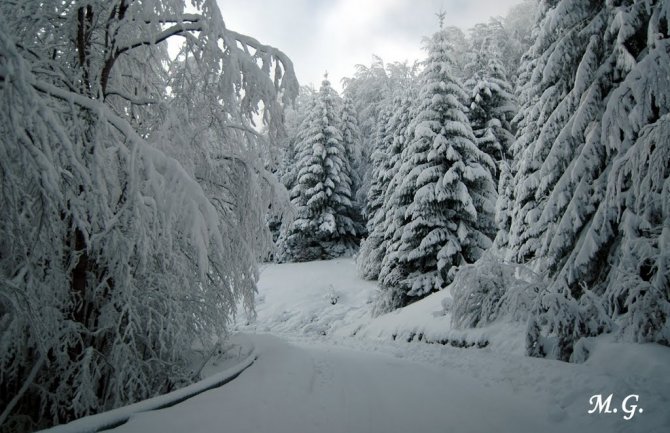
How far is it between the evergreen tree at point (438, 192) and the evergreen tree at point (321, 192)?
36.4 ft

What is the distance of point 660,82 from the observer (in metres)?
5.58

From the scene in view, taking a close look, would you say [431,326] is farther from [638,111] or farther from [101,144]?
[101,144]

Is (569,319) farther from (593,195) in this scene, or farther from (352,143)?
(352,143)

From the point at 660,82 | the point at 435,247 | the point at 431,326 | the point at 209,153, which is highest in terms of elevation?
the point at 660,82

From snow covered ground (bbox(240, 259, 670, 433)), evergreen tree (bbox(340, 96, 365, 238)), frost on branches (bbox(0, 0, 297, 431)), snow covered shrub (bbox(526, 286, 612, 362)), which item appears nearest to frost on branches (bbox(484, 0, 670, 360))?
snow covered shrub (bbox(526, 286, 612, 362))

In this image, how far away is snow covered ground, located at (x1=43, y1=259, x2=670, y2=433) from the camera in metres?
3.66

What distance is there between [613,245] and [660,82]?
2631mm

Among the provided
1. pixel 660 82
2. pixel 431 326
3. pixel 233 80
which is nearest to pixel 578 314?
pixel 660 82

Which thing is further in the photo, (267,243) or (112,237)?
(267,243)

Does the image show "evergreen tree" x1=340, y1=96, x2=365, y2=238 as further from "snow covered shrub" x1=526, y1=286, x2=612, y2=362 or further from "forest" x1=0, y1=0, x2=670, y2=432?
"snow covered shrub" x1=526, y1=286, x2=612, y2=362

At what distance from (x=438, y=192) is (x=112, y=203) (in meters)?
11.8

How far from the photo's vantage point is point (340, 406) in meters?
4.32

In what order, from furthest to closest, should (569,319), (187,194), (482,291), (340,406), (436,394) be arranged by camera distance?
(482,291) < (569,319) < (436,394) < (340,406) < (187,194)
